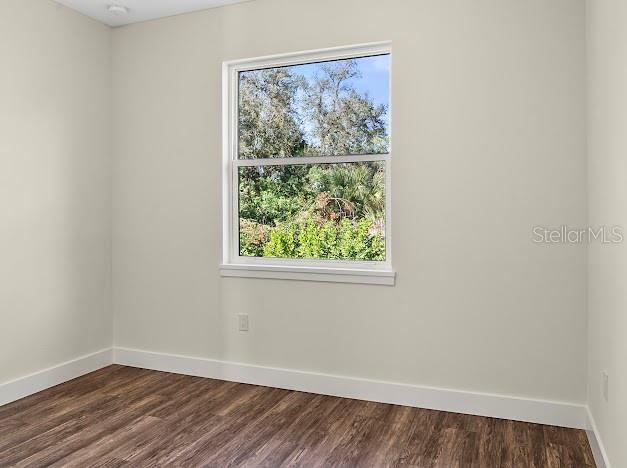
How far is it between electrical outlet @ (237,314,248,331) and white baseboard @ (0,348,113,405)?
1146mm

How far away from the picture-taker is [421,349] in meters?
3.00

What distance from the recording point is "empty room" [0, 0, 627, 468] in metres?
2.53

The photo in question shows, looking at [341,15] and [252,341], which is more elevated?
[341,15]

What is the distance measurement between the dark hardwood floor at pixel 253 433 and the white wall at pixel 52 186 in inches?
18.9

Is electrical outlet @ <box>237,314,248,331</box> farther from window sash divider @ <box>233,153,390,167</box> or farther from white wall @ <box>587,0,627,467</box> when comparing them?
white wall @ <box>587,0,627,467</box>

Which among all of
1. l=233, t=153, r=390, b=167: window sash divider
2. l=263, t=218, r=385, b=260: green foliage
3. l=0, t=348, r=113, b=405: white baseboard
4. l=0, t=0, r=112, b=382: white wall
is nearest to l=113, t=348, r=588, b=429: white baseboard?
l=0, t=348, r=113, b=405: white baseboard

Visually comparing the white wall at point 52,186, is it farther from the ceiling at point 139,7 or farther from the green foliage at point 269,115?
the green foliage at point 269,115

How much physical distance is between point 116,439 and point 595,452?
231 centimetres

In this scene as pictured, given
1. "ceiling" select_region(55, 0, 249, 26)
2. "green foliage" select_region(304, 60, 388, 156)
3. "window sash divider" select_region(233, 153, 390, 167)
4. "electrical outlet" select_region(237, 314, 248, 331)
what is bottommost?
"electrical outlet" select_region(237, 314, 248, 331)

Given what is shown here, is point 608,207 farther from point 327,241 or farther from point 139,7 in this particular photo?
point 139,7

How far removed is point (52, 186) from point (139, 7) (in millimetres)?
1342

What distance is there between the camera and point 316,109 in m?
3.35

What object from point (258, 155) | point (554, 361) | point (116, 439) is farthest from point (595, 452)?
point (258, 155)

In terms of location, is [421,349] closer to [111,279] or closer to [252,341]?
[252,341]
